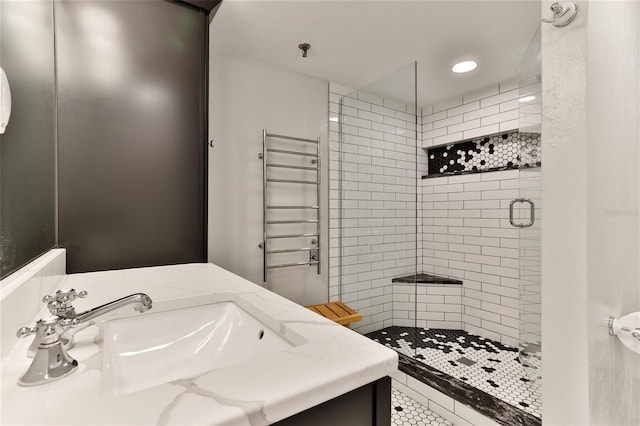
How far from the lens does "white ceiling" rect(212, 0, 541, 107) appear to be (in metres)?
1.73

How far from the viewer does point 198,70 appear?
173 cm

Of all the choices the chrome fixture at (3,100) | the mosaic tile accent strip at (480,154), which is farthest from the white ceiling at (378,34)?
the chrome fixture at (3,100)

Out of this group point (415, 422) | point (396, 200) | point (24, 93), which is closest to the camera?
point (24, 93)

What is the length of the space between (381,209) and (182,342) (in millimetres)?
1880

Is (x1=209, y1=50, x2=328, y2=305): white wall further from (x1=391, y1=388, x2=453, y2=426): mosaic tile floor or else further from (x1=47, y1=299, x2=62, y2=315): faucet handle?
(x1=47, y1=299, x2=62, y2=315): faucet handle

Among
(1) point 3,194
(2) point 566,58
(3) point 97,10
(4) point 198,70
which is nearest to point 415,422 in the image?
(2) point 566,58

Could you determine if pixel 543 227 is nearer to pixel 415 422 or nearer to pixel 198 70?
pixel 415 422

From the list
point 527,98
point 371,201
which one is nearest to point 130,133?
point 371,201

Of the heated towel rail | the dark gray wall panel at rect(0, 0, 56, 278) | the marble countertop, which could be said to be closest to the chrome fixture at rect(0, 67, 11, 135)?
the dark gray wall panel at rect(0, 0, 56, 278)

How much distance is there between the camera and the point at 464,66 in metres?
2.43

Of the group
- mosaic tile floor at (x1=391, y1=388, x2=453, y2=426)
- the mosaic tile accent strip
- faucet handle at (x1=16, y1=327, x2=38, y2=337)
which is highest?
the mosaic tile accent strip

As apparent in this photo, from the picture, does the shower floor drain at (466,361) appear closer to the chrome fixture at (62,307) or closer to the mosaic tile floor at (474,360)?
the mosaic tile floor at (474,360)

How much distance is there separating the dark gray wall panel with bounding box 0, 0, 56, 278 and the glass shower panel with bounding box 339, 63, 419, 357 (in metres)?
2.01

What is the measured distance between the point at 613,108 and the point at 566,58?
0.76ft
